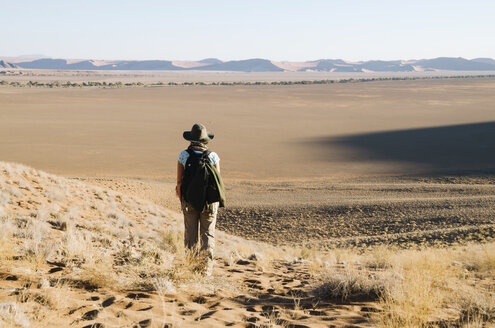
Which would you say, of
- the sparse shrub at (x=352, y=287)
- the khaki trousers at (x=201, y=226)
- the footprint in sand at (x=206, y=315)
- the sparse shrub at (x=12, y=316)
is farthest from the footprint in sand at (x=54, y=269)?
the sparse shrub at (x=352, y=287)

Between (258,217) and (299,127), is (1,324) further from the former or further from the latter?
(299,127)

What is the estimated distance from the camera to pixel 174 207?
52.0ft

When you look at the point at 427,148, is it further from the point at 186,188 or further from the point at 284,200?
the point at 186,188

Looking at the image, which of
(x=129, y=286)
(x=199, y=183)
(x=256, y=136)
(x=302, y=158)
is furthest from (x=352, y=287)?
(x=256, y=136)

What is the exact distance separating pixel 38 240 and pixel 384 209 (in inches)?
445

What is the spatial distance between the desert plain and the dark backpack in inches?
36.4

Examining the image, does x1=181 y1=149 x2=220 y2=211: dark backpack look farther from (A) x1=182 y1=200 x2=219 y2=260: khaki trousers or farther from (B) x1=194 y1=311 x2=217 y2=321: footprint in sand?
(B) x1=194 y1=311 x2=217 y2=321: footprint in sand

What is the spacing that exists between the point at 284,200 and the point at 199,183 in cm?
1147

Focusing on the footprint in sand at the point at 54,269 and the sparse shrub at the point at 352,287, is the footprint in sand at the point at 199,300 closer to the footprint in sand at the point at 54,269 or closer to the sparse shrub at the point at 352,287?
the sparse shrub at the point at 352,287

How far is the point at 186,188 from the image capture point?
17.3 ft

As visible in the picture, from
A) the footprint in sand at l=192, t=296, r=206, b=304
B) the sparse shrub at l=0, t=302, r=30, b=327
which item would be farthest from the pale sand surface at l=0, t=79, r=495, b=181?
the sparse shrub at l=0, t=302, r=30, b=327

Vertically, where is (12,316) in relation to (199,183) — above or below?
below

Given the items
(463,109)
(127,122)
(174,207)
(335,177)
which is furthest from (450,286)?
(463,109)

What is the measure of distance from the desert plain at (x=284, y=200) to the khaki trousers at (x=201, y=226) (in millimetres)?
466
